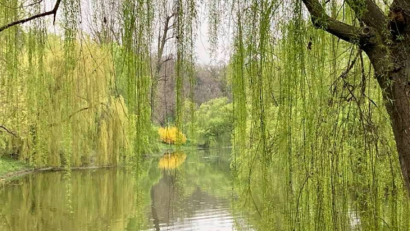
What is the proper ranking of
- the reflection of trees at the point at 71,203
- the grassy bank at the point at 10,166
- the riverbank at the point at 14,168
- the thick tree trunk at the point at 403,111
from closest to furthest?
the thick tree trunk at the point at 403,111 → the reflection of trees at the point at 71,203 → the riverbank at the point at 14,168 → the grassy bank at the point at 10,166

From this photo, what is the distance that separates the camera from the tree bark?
1299 millimetres

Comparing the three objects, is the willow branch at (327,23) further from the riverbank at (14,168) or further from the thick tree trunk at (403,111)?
the riverbank at (14,168)

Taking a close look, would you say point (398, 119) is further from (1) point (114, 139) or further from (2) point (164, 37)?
(1) point (114, 139)

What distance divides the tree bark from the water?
2659 mm

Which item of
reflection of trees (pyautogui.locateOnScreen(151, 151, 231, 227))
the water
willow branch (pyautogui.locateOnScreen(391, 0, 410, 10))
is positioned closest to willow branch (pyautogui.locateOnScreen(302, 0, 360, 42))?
willow branch (pyautogui.locateOnScreen(391, 0, 410, 10))

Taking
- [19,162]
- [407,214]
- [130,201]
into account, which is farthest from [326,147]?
[19,162]

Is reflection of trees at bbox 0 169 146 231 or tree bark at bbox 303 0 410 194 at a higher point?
tree bark at bbox 303 0 410 194

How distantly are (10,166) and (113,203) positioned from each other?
4.36 m

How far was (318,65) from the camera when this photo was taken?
1570 millimetres

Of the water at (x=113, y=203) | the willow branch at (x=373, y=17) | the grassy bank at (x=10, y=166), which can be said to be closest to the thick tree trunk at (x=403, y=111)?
the willow branch at (x=373, y=17)

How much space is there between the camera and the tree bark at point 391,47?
51.1 inches

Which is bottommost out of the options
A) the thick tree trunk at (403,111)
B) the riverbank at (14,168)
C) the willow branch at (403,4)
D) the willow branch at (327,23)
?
→ the riverbank at (14,168)

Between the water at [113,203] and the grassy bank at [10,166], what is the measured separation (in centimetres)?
46

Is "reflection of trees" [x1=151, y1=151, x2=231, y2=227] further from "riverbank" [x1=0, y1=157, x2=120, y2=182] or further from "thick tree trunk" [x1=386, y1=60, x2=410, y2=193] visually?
"thick tree trunk" [x1=386, y1=60, x2=410, y2=193]
